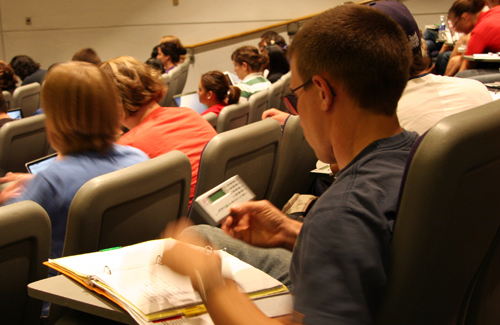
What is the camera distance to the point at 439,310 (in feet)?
2.36

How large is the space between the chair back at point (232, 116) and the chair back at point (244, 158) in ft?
3.61

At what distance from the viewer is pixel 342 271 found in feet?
2.20

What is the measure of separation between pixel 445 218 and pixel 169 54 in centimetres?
650

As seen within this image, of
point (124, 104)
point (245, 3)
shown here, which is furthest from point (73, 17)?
point (124, 104)

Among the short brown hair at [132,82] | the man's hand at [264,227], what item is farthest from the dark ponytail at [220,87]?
the man's hand at [264,227]

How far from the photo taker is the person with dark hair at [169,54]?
22.0ft

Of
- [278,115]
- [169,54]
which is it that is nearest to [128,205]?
[278,115]

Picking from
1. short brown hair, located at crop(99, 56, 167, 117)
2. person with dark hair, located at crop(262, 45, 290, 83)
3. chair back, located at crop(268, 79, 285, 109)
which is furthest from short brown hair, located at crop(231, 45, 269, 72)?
short brown hair, located at crop(99, 56, 167, 117)

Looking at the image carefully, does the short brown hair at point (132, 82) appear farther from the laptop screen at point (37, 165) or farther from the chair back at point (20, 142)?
the chair back at point (20, 142)

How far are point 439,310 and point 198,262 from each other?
41 cm

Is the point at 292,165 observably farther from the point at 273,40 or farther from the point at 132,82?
the point at 273,40

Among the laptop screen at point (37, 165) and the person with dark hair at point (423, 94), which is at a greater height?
the person with dark hair at point (423, 94)

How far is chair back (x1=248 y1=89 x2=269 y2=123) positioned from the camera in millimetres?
3525

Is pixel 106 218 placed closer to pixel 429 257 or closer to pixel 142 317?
pixel 142 317
